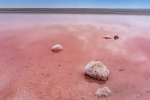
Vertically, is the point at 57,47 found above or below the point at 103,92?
above

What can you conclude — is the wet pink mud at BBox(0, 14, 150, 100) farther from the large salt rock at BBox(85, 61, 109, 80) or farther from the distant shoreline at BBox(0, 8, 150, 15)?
the distant shoreline at BBox(0, 8, 150, 15)

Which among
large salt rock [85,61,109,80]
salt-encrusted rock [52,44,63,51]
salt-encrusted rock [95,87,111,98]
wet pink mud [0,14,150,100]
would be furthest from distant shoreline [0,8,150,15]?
salt-encrusted rock [95,87,111,98]

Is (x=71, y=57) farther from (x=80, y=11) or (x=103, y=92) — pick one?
(x=80, y=11)

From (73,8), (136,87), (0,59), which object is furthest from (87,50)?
(73,8)

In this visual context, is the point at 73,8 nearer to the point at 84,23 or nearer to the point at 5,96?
the point at 84,23

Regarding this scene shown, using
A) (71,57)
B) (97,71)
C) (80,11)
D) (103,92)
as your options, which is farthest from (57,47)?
(80,11)

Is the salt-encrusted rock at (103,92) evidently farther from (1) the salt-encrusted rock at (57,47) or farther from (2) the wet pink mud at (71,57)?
(1) the salt-encrusted rock at (57,47)
